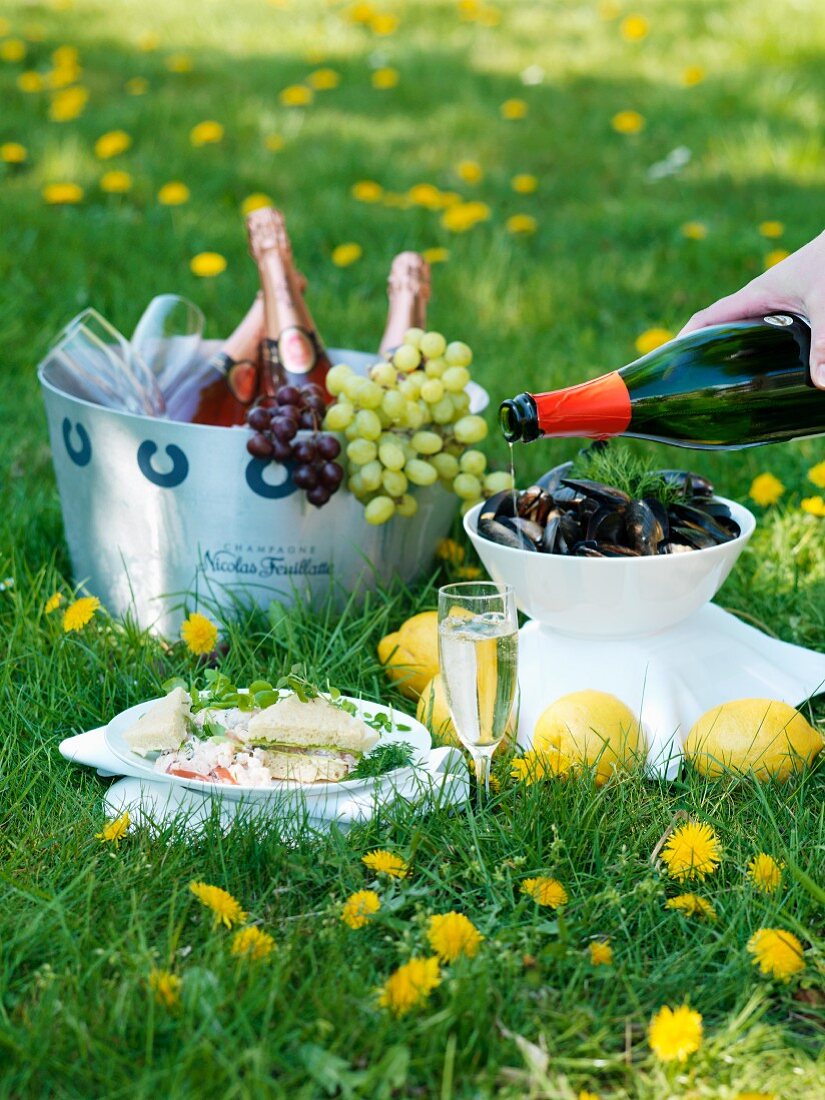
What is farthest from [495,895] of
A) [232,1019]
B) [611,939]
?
[232,1019]

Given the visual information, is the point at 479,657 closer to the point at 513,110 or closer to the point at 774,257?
the point at 774,257

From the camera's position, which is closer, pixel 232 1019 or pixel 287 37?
pixel 232 1019

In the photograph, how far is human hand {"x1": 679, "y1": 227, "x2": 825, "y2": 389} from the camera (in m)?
1.82

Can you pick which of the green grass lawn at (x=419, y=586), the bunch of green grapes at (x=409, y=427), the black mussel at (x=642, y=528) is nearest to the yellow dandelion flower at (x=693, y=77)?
the green grass lawn at (x=419, y=586)

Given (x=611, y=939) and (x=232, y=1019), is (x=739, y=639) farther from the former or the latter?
(x=232, y=1019)

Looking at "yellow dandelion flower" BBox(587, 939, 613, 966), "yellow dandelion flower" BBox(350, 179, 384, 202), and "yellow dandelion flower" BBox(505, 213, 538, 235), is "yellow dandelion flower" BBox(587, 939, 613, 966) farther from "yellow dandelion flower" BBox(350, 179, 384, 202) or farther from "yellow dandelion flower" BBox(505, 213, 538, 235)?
"yellow dandelion flower" BBox(350, 179, 384, 202)

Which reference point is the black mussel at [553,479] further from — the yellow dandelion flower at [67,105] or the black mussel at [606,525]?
the yellow dandelion flower at [67,105]

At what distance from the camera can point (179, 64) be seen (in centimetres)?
591

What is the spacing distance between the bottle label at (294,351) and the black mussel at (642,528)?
A: 945 mm

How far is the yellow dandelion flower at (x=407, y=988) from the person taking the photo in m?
1.36

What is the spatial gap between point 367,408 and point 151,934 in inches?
44.9

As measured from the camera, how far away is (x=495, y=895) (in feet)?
5.30

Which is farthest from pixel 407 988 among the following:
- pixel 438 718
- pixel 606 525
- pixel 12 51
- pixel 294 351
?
pixel 12 51

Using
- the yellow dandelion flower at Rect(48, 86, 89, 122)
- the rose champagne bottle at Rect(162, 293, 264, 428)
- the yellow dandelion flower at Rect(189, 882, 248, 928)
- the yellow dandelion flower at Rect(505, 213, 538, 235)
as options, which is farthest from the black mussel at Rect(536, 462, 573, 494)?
A: the yellow dandelion flower at Rect(48, 86, 89, 122)
